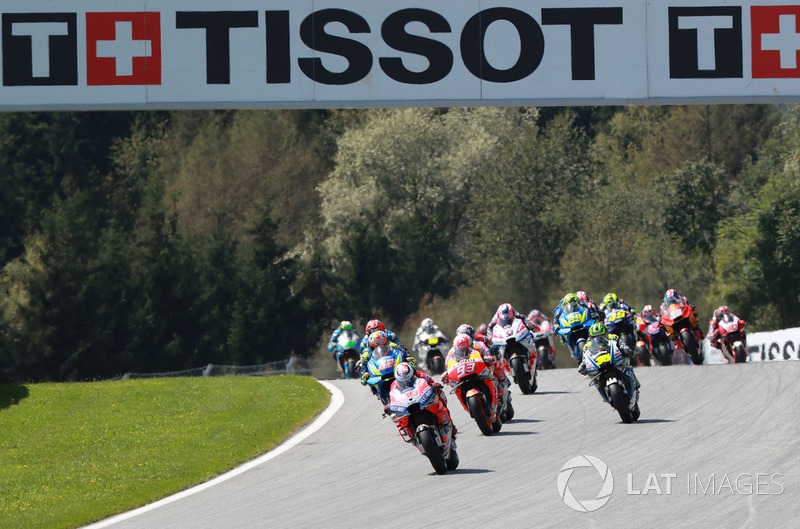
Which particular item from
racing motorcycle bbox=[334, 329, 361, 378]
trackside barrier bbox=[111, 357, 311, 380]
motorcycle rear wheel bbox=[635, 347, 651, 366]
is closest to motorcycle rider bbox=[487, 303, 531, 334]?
motorcycle rear wheel bbox=[635, 347, 651, 366]

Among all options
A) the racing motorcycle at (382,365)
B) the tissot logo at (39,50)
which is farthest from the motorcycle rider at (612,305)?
the tissot logo at (39,50)

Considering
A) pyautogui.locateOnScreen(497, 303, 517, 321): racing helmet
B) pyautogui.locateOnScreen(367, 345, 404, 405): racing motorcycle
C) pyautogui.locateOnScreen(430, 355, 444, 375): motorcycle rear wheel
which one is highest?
pyautogui.locateOnScreen(497, 303, 517, 321): racing helmet

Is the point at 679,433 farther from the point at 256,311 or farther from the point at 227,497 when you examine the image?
the point at 256,311

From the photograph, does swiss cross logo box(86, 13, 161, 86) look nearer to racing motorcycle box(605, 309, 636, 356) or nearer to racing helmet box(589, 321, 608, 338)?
racing helmet box(589, 321, 608, 338)

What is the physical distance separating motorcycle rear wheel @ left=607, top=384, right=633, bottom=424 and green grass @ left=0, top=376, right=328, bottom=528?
4794 mm

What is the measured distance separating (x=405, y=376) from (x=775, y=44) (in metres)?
7.22

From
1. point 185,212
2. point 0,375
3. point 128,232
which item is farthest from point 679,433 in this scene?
point 185,212

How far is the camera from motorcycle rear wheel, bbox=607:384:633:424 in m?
18.2

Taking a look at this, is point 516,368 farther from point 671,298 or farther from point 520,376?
point 671,298

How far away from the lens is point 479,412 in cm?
1823

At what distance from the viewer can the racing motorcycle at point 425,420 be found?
50.1ft

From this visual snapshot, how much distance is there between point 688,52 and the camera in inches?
736
